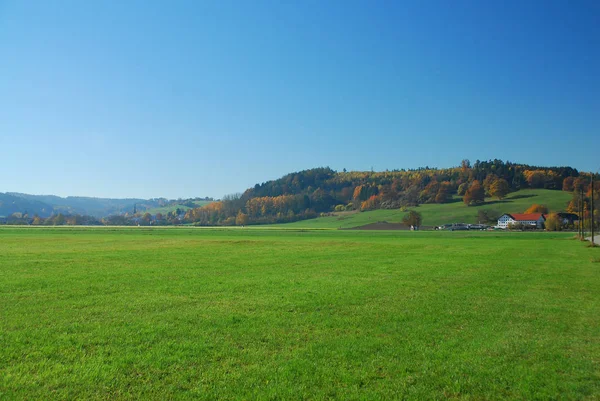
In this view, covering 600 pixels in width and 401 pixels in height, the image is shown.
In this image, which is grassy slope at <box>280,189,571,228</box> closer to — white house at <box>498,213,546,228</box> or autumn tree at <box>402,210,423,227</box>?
white house at <box>498,213,546,228</box>

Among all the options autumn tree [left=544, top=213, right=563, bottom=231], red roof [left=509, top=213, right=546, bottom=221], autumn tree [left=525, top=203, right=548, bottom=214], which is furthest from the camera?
autumn tree [left=525, top=203, right=548, bottom=214]

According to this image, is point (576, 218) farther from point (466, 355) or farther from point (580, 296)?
point (466, 355)

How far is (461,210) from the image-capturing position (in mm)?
183000

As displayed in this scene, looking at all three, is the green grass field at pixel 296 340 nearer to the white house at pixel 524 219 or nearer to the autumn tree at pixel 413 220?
the autumn tree at pixel 413 220

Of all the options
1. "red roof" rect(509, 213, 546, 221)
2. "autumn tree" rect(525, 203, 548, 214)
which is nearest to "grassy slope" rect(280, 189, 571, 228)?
"autumn tree" rect(525, 203, 548, 214)

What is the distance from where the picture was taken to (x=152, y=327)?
11664 millimetres

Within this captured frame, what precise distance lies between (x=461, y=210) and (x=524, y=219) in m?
30.4

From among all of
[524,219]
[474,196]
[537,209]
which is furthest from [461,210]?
[524,219]

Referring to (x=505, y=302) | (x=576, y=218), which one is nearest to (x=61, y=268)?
(x=505, y=302)

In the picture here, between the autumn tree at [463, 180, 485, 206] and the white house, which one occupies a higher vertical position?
the autumn tree at [463, 180, 485, 206]

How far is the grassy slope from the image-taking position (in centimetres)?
17162

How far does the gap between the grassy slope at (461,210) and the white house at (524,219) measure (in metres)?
10.3

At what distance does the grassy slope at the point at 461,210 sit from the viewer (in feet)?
563

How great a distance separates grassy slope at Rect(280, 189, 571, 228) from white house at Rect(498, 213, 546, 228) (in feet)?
33.6
